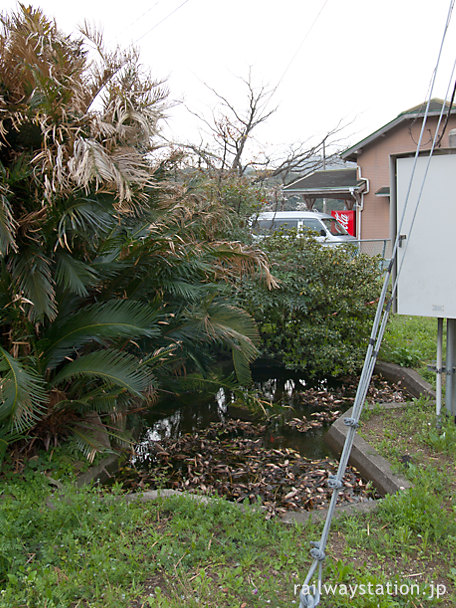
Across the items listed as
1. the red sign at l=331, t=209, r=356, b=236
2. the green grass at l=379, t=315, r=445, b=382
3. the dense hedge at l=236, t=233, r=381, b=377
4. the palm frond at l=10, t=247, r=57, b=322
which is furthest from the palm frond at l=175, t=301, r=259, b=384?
the red sign at l=331, t=209, r=356, b=236

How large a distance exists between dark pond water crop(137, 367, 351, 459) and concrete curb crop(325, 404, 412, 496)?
0.40m

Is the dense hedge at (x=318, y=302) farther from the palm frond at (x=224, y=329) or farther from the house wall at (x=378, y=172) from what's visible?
the house wall at (x=378, y=172)

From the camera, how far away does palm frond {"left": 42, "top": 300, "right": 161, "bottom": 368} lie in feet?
12.4

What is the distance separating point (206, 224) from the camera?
210 inches

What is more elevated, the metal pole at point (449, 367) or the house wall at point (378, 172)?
the house wall at point (378, 172)

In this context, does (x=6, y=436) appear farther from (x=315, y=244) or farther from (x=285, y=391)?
(x=315, y=244)

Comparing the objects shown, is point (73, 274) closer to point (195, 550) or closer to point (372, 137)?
point (195, 550)

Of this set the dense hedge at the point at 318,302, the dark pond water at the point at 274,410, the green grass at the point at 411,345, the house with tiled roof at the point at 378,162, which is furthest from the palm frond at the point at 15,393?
the house with tiled roof at the point at 378,162

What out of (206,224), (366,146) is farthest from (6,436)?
(366,146)

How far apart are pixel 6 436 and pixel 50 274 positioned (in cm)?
119

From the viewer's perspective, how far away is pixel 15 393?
10.7ft

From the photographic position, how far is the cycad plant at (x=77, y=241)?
3613mm

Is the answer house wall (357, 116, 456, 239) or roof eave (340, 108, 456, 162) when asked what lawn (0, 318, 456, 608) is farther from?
house wall (357, 116, 456, 239)

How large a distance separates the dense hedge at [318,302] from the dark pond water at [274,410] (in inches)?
14.4
